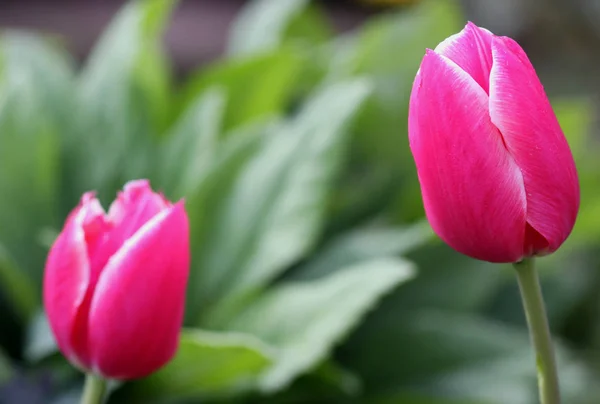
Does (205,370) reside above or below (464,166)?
below

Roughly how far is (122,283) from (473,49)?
72mm

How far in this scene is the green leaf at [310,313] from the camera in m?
0.27

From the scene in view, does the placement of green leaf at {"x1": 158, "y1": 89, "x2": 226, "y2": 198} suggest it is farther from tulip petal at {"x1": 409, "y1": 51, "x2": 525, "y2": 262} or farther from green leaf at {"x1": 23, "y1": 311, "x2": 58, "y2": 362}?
tulip petal at {"x1": 409, "y1": 51, "x2": 525, "y2": 262}

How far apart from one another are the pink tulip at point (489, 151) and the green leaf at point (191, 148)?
0.21 metres

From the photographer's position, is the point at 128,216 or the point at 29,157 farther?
the point at 29,157

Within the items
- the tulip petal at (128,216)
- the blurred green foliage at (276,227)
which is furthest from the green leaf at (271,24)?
the tulip petal at (128,216)

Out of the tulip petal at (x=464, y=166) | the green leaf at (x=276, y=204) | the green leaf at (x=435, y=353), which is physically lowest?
the green leaf at (x=435, y=353)

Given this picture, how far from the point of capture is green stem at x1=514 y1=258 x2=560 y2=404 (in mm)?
136

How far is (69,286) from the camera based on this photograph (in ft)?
0.52

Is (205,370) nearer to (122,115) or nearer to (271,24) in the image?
(122,115)

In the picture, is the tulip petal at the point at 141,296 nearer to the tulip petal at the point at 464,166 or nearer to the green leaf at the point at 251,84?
the tulip petal at the point at 464,166

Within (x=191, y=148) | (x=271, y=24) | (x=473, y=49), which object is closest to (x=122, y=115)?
(x=191, y=148)

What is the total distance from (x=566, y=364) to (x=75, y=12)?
1.05 m

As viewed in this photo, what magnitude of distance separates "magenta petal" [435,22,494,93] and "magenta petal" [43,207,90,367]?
0.08 m
